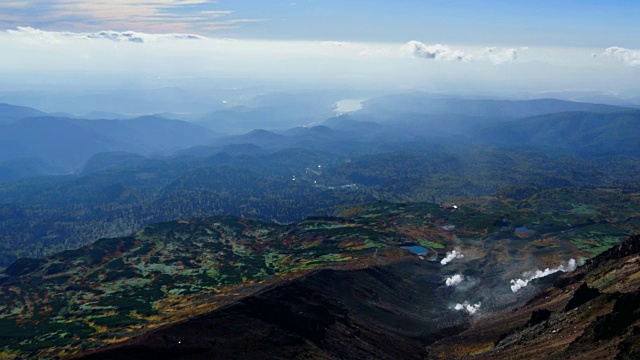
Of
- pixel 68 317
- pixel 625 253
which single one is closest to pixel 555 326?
pixel 625 253

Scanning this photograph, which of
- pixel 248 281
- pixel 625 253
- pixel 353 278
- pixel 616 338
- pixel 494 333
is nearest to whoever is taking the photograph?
pixel 616 338

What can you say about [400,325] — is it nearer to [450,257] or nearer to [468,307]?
[468,307]

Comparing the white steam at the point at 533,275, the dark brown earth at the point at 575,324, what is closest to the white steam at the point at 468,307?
the dark brown earth at the point at 575,324

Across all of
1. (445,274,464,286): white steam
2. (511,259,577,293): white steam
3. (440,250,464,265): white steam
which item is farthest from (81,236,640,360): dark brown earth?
(440,250,464,265): white steam

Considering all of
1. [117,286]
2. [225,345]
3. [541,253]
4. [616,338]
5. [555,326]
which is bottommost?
[117,286]

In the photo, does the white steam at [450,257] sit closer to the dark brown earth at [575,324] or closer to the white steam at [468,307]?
the white steam at [468,307]

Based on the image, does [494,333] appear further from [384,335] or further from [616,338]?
[616,338]

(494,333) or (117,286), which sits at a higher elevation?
(494,333)

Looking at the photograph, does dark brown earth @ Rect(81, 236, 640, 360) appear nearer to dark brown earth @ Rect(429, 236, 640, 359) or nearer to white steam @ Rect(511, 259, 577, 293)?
dark brown earth @ Rect(429, 236, 640, 359)
